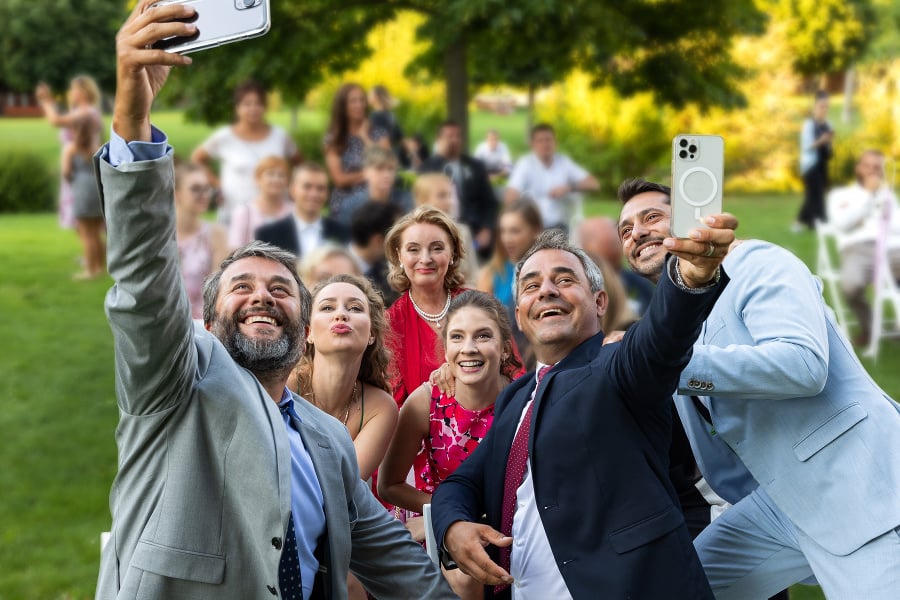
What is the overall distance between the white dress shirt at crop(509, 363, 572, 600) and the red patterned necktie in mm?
14

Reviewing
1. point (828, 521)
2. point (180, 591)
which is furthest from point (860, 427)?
point (180, 591)

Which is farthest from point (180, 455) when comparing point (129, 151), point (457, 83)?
point (457, 83)

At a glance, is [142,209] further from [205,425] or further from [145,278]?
[205,425]

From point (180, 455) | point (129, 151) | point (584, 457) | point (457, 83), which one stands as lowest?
point (584, 457)

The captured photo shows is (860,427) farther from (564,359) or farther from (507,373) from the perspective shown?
→ (507,373)

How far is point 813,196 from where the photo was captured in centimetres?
1831

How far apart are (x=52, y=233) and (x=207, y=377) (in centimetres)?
1606

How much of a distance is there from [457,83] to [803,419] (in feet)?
27.2

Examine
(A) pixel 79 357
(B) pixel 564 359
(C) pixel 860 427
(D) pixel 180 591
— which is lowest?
(A) pixel 79 357

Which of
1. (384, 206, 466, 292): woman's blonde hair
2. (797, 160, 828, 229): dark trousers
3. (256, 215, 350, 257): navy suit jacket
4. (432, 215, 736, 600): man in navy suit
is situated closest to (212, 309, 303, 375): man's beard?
(432, 215, 736, 600): man in navy suit

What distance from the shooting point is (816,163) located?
61.2ft

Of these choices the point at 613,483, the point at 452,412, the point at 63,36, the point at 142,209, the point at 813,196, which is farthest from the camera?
the point at 63,36

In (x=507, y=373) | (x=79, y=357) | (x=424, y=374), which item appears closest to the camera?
(x=507, y=373)

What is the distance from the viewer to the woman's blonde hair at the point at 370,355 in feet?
13.5
